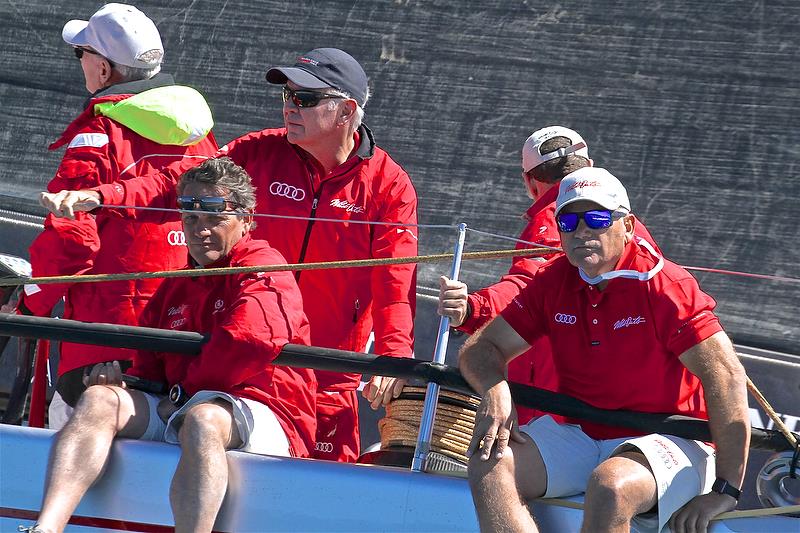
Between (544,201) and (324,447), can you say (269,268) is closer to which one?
(324,447)

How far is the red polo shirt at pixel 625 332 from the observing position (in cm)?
260

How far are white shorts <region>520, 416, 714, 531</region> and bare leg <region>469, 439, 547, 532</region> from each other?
0.03m

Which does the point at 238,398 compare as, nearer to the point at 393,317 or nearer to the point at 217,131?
the point at 393,317

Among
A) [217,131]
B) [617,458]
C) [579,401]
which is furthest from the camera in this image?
[217,131]

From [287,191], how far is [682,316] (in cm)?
122

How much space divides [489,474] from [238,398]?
0.60 metres

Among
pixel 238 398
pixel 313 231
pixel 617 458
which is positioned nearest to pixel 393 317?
pixel 313 231

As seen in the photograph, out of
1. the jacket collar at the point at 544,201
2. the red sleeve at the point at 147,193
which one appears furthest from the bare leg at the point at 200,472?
the jacket collar at the point at 544,201

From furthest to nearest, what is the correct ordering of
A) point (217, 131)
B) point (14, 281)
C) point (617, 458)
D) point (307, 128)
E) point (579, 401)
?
point (217, 131) → point (307, 128) → point (14, 281) → point (579, 401) → point (617, 458)

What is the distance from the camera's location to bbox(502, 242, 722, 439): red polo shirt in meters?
2.60

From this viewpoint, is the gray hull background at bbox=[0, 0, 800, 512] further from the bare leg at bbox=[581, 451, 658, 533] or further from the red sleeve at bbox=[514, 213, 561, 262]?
the bare leg at bbox=[581, 451, 658, 533]

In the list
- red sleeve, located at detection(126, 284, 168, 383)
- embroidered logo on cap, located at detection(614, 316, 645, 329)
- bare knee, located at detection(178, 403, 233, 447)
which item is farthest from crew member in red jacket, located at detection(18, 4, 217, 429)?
embroidered logo on cap, located at detection(614, 316, 645, 329)

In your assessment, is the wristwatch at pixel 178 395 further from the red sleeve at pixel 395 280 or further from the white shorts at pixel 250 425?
the red sleeve at pixel 395 280

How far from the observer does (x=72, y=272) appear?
10.5ft
